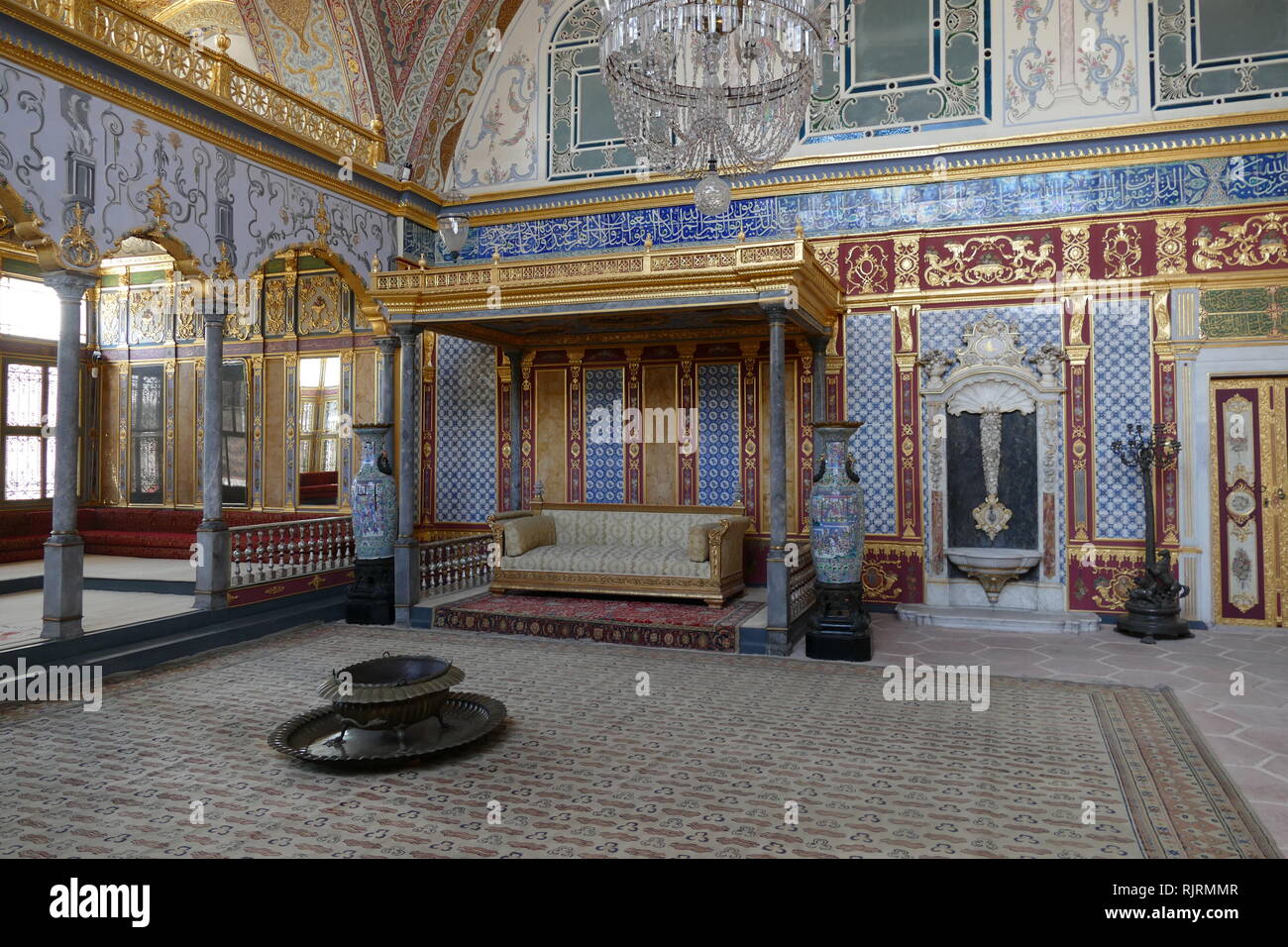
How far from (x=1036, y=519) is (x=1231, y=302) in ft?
8.25

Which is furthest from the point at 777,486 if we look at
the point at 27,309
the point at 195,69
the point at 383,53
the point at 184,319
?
the point at 27,309

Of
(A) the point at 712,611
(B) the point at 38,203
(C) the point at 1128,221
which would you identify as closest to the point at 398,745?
(A) the point at 712,611

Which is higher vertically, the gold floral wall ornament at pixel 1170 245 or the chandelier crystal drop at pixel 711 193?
the gold floral wall ornament at pixel 1170 245

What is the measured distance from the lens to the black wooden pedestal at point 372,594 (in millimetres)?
8016

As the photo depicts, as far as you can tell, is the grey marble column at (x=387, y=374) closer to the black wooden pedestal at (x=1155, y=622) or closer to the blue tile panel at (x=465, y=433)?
the blue tile panel at (x=465, y=433)

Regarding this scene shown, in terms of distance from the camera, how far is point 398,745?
4.25 meters

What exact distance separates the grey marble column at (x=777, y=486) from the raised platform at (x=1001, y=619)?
6.34 ft

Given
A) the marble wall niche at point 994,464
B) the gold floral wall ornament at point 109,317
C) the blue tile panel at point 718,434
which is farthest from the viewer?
the gold floral wall ornament at point 109,317

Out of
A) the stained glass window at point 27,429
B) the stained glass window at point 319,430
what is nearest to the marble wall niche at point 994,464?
the stained glass window at point 319,430

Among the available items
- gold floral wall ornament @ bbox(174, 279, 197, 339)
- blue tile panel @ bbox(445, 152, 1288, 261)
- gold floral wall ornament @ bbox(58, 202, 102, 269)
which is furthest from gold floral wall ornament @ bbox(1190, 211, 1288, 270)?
gold floral wall ornament @ bbox(174, 279, 197, 339)

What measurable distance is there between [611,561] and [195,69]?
17.8ft

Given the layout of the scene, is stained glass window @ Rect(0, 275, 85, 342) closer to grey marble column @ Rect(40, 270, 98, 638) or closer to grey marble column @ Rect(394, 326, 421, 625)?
grey marble column @ Rect(40, 270, 98, 638)

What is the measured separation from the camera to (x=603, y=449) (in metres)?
9.41

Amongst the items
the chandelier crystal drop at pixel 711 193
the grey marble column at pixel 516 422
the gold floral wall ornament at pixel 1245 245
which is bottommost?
the grey marble column at pixel 516 422
